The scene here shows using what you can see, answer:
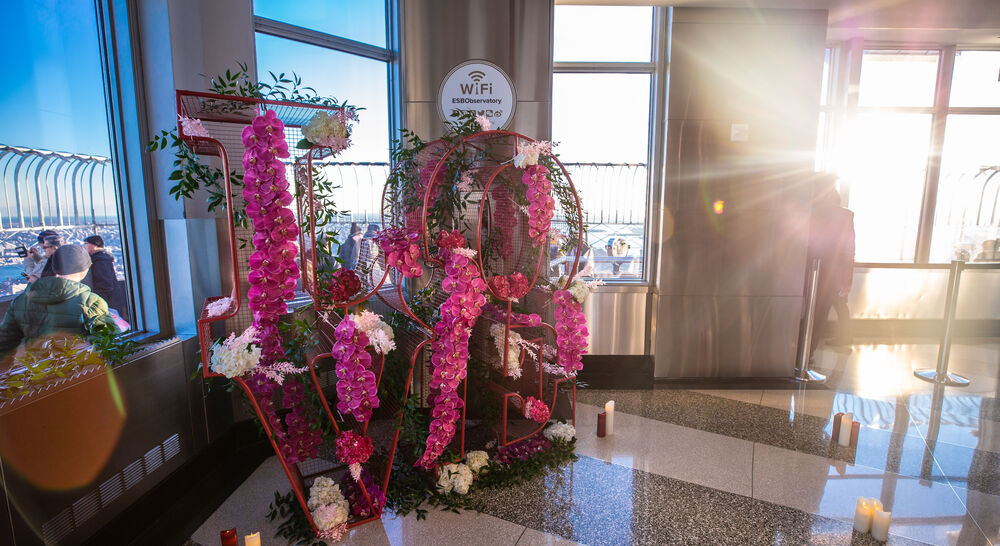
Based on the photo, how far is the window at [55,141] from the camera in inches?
76.0

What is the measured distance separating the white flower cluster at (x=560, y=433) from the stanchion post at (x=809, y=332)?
221 centimetres

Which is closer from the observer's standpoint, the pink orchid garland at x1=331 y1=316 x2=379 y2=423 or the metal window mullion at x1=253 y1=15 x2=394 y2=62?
the pink orchid garland at x1=331 y1=316 x2=379 y2=423

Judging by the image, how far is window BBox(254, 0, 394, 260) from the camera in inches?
115

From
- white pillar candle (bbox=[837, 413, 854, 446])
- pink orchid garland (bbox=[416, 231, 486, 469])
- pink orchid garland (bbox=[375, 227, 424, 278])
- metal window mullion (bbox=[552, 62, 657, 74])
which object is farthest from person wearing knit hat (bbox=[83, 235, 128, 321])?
white pillar candle (bbox=[837, 413, 854, 446])

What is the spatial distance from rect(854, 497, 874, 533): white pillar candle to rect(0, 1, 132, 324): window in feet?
11.6

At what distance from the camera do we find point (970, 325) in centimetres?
506

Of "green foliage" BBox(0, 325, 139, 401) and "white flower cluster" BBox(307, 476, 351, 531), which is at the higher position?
"green foliage" BBox(0, 325, 139, 401)

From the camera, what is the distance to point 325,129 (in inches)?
74.3

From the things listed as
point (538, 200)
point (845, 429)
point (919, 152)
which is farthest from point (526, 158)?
point (919, 152)

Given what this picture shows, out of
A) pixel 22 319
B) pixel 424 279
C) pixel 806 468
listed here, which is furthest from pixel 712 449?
pixel 22 319

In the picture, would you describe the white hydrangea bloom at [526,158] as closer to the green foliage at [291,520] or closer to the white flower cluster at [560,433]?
the white flower cluster at [560,433]

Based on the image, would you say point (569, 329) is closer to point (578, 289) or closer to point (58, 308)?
point (578, 289)

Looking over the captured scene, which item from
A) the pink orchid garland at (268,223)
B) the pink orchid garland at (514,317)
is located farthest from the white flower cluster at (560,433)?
the pink orchid garland at (268,223)

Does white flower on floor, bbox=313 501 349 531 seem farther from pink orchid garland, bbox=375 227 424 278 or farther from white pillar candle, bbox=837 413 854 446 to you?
white pillar candle, bbox=837 413 854 446
